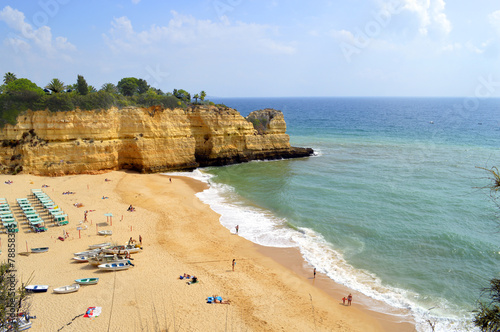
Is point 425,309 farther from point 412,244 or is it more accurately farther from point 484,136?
point 484,136

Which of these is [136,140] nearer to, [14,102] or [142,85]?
[14,102]

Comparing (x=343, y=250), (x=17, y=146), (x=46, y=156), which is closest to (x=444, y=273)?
(x=343, y=250)

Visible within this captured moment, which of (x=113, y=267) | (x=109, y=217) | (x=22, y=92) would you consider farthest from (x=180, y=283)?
(x=22, y=92)

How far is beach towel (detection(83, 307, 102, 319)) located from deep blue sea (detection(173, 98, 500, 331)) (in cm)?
1164

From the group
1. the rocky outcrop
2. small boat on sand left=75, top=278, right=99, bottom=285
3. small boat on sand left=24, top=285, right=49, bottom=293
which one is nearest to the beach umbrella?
small boat on sand left=75, top=278, right=99, bottom=285

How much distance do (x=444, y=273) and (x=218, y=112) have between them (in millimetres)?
33533

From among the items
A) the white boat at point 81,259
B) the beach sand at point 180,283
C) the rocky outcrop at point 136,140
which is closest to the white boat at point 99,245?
the beach sand at point 180,283

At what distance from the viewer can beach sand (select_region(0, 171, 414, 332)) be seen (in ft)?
49.4

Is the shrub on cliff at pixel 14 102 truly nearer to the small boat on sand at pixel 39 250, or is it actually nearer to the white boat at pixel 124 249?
the small boat on sand at pixel 39 250

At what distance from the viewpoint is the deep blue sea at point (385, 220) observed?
18.3 m

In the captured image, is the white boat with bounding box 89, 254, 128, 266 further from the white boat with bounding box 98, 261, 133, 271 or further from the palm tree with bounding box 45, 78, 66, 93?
the palm tree with bounding box 45, 78, 66, 93

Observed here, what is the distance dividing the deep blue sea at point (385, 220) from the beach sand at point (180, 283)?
1768 millimetres

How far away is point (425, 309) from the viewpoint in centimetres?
1639

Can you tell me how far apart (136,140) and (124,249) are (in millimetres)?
20825
